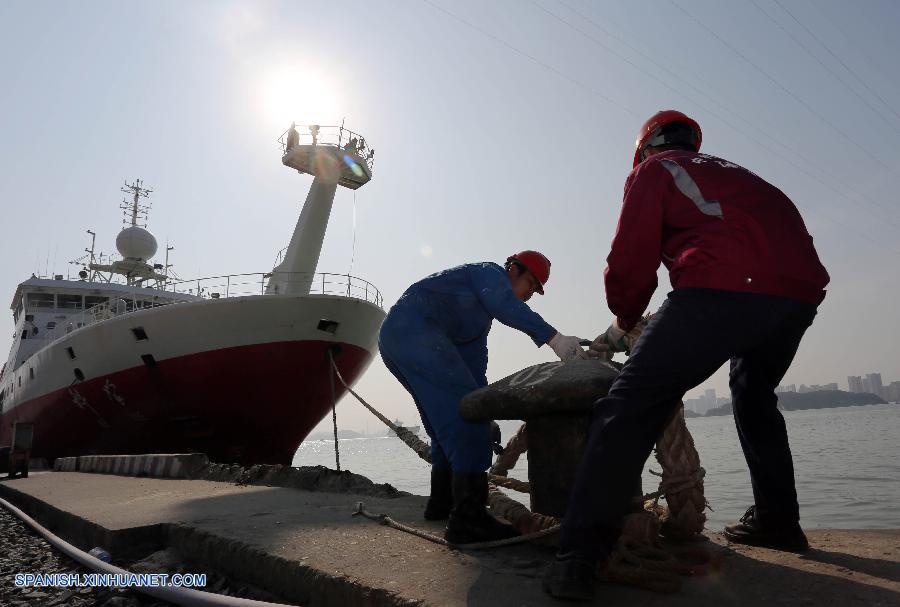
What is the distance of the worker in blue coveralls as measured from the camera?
84.6 inches

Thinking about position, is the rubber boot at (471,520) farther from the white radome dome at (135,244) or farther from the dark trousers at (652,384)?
the white radome dome at (135,244)

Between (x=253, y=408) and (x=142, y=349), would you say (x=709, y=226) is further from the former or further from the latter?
(x=142, y=349)

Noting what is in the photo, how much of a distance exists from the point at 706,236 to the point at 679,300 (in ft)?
0.70

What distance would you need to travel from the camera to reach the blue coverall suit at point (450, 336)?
7.45 ft

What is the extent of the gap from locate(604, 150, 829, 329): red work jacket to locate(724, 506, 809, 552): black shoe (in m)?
0.91

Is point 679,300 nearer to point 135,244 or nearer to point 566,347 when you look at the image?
point 566,347

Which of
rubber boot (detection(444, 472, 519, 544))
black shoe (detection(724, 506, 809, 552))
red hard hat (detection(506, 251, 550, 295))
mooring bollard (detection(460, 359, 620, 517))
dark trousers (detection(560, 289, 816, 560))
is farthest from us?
red hard hat (detection(506, 251, 550, 295))

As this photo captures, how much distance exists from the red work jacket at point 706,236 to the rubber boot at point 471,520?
956 millimetres

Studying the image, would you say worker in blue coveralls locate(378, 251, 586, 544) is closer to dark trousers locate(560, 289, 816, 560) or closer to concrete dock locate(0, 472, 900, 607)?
concrete dock locate(0, 472, 900, 607)

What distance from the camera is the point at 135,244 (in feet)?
69.1

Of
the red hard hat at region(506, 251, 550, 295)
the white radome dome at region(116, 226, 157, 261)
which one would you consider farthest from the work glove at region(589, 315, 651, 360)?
the white radome dome at region(116, 226, 157, 261)

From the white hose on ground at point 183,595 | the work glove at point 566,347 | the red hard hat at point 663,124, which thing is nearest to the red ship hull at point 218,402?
the white hose on ground at point 183,595

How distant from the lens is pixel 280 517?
283 centimetres

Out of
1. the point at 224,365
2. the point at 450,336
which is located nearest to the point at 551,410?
the point at 450,336
